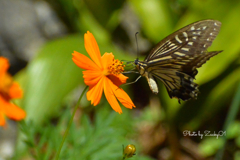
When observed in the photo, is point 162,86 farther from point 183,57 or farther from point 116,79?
point 116,79

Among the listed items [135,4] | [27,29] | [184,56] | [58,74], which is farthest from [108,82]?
[27,29]

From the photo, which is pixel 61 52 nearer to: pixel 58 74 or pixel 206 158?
pixel 58 74

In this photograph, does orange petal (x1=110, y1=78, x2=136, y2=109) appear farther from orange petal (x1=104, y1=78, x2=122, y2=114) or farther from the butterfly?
the butterfly

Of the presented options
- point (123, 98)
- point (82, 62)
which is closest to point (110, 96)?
point (123, 98)

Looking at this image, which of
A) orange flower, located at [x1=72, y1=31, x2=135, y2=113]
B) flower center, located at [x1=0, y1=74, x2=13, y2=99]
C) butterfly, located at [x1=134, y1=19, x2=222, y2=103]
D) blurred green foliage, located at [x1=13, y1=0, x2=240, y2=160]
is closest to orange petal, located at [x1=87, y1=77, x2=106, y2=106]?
orange flower, located at [x1=72, y1=31, x2=135, y2=113]

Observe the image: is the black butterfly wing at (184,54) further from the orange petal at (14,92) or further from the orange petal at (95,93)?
the orange petal at (14,92)

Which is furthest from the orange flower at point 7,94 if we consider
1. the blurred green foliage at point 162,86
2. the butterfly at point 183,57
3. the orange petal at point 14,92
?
the blurred green foliage at point 162,86

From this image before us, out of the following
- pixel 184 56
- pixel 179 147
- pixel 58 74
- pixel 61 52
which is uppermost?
pixel 61 52
